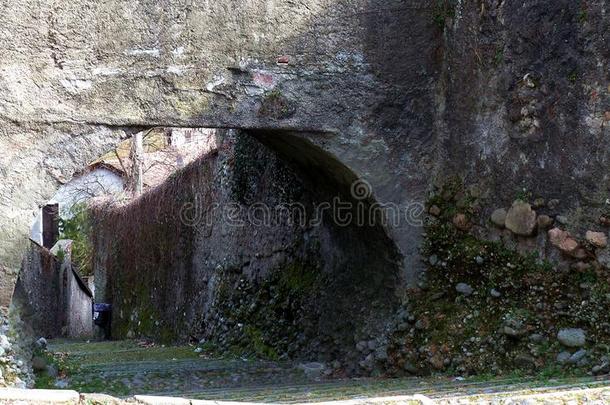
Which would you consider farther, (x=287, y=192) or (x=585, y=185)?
(x=287, y=192)

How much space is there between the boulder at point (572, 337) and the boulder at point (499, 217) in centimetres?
87

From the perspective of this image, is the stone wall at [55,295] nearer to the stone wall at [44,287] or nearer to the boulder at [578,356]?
the stone wall at [44,287]

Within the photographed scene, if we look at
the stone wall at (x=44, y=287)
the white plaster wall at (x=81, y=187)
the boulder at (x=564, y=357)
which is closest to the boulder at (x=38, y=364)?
the boulder at (x=564, y=357)

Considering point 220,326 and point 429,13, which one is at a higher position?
point 429,13

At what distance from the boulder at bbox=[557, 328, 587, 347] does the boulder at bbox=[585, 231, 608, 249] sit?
19.3 inches

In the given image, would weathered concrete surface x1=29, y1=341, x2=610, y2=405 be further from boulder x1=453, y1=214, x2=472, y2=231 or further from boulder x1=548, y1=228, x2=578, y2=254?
boulder x1=453, y1=214, x2=472, y2=231

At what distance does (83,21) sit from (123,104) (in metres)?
0.57

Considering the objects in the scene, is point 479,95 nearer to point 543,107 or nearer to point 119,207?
point 543,107

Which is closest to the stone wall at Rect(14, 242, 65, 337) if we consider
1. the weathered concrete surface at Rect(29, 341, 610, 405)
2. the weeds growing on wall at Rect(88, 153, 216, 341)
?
the weeds growing on wall at Rect(88, 153, 216, 341)

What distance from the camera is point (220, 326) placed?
9.03 meters

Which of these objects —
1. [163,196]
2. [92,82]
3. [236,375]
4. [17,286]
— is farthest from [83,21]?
[163,196]

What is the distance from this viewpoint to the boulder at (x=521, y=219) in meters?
5.35

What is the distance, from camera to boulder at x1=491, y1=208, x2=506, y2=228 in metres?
5.57

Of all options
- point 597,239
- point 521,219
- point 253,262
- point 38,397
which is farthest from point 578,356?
point 253,262
